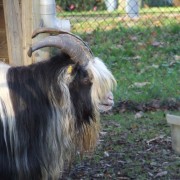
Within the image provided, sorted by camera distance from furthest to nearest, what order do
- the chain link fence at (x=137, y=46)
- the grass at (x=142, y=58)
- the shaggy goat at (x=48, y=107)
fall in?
the chain link fence at (x=137, y=46) < the grass at (x=142, y=58) < the shaggy goat at (x=48, y=107)

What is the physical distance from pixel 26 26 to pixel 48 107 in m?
1.55

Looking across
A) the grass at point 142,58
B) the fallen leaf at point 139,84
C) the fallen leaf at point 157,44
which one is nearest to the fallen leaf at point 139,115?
the grass at point 142,58

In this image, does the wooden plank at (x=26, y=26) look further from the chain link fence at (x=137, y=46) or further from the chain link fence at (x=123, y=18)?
the chain link fence at (x=123, y=18)

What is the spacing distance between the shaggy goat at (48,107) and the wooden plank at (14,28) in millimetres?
1276

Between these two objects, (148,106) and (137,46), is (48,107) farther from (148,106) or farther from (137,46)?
(137,46)

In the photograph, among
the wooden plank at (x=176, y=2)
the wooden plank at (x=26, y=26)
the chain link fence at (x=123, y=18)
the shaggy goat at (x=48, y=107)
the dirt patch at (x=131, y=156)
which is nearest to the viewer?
the shaggy goat at (x=48, y=107)

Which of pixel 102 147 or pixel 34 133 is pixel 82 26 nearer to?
pixel 102 147

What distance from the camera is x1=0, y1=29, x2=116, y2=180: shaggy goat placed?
4.61m

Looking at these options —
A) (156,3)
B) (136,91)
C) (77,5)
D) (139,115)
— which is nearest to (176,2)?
(156,3)

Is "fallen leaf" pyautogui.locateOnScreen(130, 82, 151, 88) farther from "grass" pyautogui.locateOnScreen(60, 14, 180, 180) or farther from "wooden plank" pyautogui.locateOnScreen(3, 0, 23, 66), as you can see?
"wooden plank" pyautogui.locateOnScreen(3, 0, 23, 66)

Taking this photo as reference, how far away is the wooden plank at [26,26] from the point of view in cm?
603

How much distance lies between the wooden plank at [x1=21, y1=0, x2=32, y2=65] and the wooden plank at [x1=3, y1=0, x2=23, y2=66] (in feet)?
0.14

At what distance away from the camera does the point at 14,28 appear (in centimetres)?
600

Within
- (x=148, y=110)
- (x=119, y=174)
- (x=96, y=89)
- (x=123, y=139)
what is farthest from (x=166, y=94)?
(x=96, y=89)
